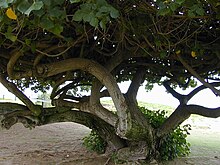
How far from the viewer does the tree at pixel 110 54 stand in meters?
1.67

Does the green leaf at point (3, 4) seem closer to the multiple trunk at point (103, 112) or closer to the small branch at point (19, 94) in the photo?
the multiple trunk at point (103, 112)

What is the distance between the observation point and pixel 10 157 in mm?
4512

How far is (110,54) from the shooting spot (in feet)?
11.3

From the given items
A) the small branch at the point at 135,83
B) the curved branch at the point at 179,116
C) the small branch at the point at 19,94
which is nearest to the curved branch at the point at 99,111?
the small branch at the point at 19,94

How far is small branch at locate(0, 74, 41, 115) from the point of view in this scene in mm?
3214

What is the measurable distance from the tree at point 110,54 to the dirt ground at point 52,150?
680mm

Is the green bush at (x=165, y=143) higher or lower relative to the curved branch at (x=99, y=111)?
lower

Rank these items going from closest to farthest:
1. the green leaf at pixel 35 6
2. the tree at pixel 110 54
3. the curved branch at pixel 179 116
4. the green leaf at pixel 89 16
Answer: the green leaf at pixel 35 6 → the green leaf at pixel 89 16 → the tree at pixel 110 54 → the curved branch at pixel 179 116

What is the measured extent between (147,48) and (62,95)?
152 centimetres

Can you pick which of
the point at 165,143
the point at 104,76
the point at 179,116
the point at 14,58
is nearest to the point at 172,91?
the point at 179,116

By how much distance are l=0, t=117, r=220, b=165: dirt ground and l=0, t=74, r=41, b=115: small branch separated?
110 cm

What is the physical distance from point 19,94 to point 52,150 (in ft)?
6.60

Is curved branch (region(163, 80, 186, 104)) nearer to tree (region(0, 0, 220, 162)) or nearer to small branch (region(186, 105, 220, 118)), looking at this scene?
tree (region(0, 0, 220, 162))

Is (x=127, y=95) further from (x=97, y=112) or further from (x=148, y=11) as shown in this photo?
(x=148, y=11)
